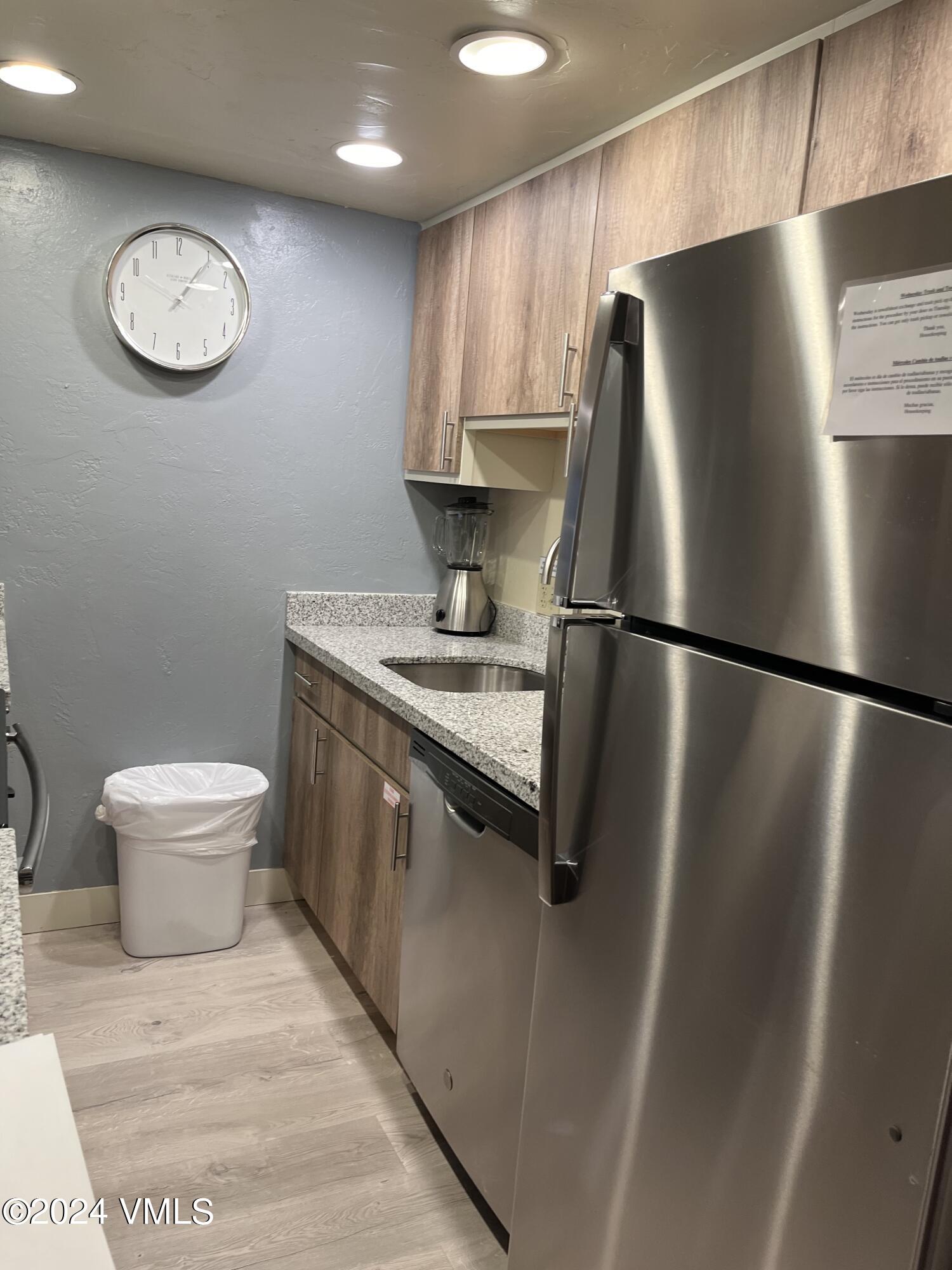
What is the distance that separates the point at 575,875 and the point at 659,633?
0.37 m

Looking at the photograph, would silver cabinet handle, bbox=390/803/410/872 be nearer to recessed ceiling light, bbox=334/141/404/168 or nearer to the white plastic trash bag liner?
the white plastic trash bag liner

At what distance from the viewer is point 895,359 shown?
2.75ft

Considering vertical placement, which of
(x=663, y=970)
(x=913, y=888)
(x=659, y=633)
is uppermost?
(x=659, y=633)

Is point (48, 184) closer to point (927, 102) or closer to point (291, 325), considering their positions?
point (291, 325)

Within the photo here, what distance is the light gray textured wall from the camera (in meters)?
2.67

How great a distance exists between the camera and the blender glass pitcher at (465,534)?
3.19 metres

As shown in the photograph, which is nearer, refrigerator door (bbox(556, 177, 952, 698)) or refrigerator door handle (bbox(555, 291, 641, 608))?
refrigerator door (bbox(556, 177, 952, 698))

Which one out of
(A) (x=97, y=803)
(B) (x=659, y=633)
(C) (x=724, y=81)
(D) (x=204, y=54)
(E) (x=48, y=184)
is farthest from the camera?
(A) (x=97, y=803)

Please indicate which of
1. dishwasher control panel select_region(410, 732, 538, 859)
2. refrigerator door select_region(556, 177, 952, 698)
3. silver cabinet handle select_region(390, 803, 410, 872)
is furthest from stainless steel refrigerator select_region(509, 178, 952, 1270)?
silver cabinet handle select_region(390, 803, 410, 872)

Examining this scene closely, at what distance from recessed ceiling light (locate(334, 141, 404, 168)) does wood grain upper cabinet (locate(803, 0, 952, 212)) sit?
47.8 inches

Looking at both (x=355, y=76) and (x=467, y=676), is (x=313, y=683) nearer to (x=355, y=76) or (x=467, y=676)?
(x=467, y=676)

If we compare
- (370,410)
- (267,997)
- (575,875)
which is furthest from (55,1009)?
(370,410)

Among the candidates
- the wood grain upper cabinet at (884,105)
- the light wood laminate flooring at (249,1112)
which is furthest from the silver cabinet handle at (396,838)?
the wood grain upper cabinet at (884,105)

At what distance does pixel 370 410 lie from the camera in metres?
3.10
